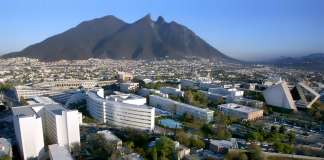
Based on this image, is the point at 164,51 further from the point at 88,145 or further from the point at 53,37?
the point at 88,145

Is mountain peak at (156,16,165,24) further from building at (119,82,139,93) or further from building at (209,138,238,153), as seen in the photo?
building at (209,138,238,153)

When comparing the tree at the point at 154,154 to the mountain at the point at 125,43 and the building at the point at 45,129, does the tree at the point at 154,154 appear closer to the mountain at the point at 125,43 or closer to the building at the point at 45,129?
the building at the point at 45,129

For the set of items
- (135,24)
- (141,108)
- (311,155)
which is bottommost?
(311,155)

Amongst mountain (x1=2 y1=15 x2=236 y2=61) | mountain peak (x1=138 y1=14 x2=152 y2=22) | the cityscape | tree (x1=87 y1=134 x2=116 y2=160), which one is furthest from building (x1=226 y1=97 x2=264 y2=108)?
mountain peak (x1=138 y1=14 x2=152 y2=22)

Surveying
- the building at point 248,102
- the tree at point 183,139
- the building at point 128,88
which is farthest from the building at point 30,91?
the building at point 248,102

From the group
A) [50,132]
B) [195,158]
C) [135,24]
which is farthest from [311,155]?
[135,24]

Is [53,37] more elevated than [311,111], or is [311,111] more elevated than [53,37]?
[53,37]
